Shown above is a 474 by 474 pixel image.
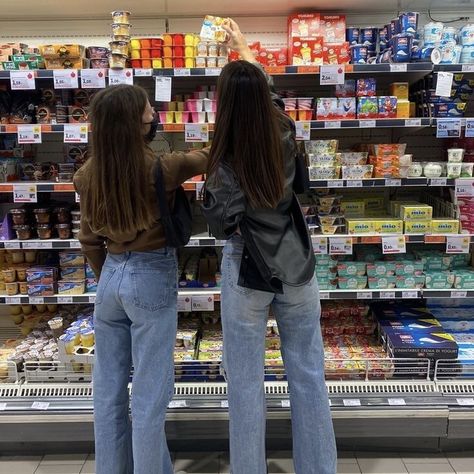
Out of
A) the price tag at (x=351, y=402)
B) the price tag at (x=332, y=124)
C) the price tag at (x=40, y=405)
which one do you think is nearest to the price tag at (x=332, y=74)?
the price tag at (x=332, y=124)

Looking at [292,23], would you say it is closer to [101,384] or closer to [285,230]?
[285,230]

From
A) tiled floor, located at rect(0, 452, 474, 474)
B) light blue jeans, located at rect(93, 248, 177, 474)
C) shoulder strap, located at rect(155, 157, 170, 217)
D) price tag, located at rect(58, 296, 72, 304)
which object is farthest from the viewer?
price tag, located at rect(58, 296, 72, 304)

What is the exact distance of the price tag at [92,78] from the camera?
271 cm

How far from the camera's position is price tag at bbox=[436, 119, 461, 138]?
2756mm

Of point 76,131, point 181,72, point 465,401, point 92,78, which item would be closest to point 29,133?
point 76,131

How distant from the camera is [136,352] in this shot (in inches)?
76.9

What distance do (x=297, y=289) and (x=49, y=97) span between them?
6.58ft

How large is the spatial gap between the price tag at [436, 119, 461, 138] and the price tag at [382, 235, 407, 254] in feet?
2.01

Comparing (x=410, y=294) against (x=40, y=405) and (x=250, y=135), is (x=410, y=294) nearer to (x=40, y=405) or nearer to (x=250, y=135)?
(x=250, y=135)

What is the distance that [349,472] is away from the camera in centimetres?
254

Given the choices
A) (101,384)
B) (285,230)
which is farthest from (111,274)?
(285,230)

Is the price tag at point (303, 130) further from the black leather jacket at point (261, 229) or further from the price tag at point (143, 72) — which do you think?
the black leather jacket at point (261, 229)

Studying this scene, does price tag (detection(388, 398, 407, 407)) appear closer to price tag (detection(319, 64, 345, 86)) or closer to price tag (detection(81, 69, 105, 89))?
price tag (detection(319, 64, 345, 86))

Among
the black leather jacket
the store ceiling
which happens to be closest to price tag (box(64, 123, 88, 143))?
the store ceiling
